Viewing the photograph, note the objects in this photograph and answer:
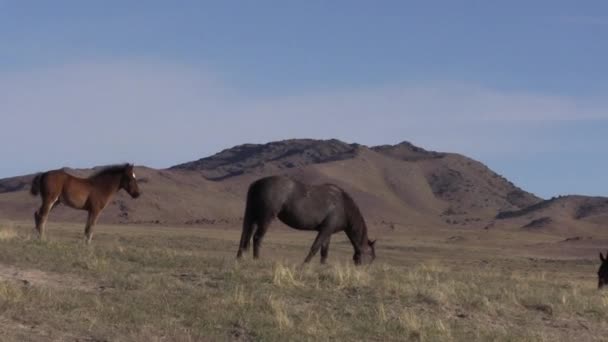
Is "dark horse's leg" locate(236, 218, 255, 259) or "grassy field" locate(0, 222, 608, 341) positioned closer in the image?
"grassy field" locate(0, 222, 608, 341)

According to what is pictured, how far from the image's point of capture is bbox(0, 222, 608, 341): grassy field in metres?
11.4

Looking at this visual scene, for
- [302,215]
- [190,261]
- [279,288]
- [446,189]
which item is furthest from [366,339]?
[446,189]

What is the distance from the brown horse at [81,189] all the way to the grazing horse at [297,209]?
335 cm

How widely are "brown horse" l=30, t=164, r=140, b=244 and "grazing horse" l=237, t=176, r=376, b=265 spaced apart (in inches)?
132

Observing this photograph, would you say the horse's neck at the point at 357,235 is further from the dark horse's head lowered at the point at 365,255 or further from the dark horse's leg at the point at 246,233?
the dark horse's leg at the point at 246,233

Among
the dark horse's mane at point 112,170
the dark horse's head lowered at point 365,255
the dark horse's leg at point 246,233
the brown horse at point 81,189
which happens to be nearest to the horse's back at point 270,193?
the dark horse's leg at point 246,233

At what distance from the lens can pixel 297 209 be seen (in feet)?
63.1

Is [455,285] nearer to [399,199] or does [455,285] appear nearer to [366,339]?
[366,339]

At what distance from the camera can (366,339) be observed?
11547 millimetres

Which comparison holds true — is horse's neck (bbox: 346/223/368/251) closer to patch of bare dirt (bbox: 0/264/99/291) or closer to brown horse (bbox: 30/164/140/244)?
brown horse (bbox: 30/164/140/244)

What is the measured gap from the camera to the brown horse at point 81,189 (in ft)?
67.5

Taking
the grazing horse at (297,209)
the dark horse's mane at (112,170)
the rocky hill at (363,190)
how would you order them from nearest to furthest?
the grazing horse at (297,209) → the dark horse's mane at (112,170) → the rocky hill at (363,190)

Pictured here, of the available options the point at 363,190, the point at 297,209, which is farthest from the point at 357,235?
the point at 363,190

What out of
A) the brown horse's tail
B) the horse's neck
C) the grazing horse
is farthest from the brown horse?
the horse's neck
